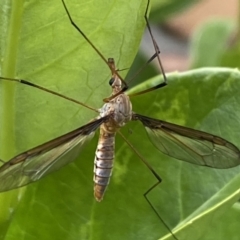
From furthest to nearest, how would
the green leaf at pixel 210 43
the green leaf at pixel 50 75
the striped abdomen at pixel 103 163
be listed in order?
the green leaf at pixel 210 43, the striped abdomen at pixel 103 163, the green leaf at pixel 50 75

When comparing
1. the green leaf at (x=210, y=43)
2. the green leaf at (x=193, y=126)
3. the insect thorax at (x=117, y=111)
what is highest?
the green leaf at (x=210, y=43)

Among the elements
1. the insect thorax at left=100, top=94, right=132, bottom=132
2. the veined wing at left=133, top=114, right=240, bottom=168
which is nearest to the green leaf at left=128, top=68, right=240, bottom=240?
the veined wing at left=133, top=114, right=240, bottom=168

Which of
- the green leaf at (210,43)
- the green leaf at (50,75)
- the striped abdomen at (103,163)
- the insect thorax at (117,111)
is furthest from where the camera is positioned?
the green leaf at (210,43)

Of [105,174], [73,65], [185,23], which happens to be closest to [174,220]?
[105,174]

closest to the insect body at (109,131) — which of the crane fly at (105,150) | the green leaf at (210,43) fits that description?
the crane fly at (105,150)

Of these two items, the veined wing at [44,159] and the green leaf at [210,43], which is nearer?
the veined wing at [44,159]

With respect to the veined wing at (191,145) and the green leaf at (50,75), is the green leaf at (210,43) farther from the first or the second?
the green leaf at (50,75)
